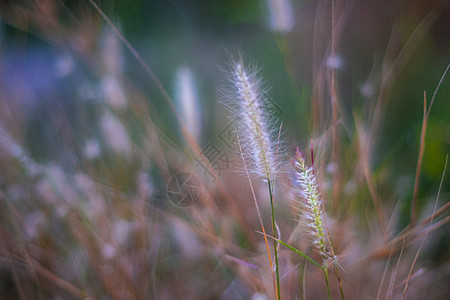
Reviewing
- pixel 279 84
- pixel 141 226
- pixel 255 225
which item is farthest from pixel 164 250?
pixel 279 84

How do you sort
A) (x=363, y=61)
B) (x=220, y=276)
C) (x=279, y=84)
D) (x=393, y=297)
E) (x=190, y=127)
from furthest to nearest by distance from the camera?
(x=279, y=84)
(x=363, y=61)
(x=190, y=127)
(x=220, y=276)
(x=393, y=297)

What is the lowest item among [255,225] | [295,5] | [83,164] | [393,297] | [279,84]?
[393,297]

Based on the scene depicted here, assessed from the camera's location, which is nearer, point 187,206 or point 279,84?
point 187,206

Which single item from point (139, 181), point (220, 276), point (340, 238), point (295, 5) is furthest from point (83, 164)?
point (295, 5)

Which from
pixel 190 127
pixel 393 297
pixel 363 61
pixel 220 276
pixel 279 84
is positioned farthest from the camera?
pixel 279 84

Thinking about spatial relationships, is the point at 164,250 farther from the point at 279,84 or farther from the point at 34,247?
the point at 279,84

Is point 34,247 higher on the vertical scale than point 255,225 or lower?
lower

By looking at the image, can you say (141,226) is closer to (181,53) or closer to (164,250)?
(164,250)
